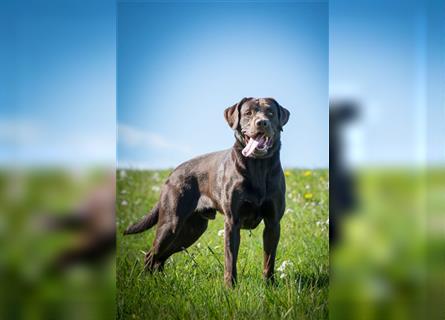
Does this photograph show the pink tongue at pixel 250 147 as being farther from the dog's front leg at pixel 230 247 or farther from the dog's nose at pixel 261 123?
the dog's front leg at pixel 230 247

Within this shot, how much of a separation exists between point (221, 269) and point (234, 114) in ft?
2.44

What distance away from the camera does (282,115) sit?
2.94m

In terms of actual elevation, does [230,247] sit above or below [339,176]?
below

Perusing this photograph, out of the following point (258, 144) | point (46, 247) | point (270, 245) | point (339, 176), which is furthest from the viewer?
point (270, 245)

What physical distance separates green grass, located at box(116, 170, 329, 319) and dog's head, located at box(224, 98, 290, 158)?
24cm

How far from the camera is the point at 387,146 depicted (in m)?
2.69

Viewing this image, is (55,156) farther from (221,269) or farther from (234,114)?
(221,269)

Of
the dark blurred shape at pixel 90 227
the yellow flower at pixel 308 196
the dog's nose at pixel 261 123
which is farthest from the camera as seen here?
the yellow flower at pixel 308 196

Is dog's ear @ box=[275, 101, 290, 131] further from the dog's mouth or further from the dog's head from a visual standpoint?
the dog's mouth

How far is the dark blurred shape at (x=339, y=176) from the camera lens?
107 inches

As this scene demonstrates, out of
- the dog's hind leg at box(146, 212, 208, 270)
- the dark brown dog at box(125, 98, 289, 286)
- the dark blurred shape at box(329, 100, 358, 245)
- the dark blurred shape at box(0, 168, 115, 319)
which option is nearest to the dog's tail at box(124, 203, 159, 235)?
the dark brown dog at box(125, 98, 289, 286)

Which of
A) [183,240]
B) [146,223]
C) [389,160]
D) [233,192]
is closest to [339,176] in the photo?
[389,160]

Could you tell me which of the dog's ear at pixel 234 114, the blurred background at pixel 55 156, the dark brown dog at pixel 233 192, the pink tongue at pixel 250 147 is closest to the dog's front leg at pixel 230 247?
the dark brown dog at pixel 233 192

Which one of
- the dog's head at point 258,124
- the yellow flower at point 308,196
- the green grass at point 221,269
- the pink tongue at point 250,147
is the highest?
the dog's head at point 258,124
